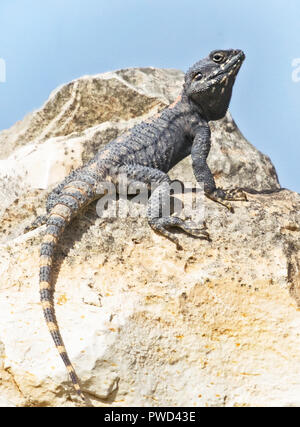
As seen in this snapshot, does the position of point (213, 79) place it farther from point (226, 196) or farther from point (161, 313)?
point (161, 313)

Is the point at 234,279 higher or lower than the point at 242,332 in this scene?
higher

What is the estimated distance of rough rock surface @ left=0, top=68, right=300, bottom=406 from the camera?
210 inches

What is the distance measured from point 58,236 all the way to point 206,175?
2.73m

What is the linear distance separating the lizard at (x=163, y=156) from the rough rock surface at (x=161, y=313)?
242 millimetres

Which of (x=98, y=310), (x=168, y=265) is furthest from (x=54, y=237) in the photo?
(x=168, y=265)

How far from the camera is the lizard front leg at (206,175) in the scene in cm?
759

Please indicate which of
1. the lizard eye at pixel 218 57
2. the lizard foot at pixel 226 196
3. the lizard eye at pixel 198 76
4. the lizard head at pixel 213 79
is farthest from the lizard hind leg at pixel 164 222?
the lizard eye at pixel 218 57

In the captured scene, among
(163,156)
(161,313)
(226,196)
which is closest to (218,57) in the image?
(163,156)

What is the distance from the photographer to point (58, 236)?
20.1 feet

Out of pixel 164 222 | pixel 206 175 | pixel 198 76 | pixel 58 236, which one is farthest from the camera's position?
pixel 198 76

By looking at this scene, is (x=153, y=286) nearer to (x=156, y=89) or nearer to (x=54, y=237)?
(x=54, y=237)

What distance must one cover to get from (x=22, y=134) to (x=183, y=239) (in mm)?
6745

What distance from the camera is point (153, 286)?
6.13 m

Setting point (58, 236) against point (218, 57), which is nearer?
point (58, 236)
